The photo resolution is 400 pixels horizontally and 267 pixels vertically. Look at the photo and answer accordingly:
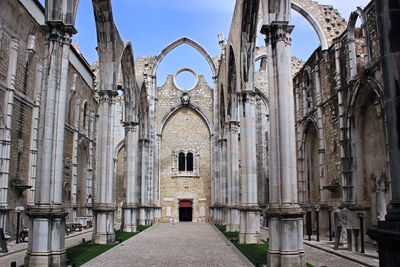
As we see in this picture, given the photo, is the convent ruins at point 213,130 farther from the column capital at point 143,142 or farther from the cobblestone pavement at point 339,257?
the cobblestone pavement at point 339,257

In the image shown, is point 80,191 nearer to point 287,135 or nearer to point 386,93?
point 287,135

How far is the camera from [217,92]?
29281mm

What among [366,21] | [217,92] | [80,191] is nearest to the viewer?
[366,21]

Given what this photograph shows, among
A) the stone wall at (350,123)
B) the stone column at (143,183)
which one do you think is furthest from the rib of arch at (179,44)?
the stone wall at (350,123)

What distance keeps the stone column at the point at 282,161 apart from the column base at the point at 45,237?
4.78m

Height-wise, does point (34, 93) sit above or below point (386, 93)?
above

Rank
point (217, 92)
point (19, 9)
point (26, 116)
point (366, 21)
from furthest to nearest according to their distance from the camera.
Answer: point (217, 92)
point (26, 116)
point (19, 9)
point (366, 21)

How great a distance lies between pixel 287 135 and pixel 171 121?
22368mm

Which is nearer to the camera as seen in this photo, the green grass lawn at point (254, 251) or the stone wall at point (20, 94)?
the green grass lawn at point (254, 251)

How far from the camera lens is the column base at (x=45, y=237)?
27.7ft

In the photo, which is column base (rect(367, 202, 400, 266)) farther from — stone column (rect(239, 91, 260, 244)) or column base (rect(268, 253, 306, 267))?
stone column (rect(239, 91, 260, 244))

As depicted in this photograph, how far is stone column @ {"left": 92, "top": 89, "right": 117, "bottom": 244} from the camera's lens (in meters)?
14.1

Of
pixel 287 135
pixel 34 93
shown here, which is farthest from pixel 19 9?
pixel 287 135

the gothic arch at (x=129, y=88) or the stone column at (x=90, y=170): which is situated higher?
the gothic arch at (x=129, y=88)
